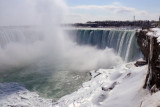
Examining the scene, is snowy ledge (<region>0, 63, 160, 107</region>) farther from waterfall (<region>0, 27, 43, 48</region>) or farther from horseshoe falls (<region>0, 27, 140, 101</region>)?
waterfall (<region>0, 27, 43, 48</region>)

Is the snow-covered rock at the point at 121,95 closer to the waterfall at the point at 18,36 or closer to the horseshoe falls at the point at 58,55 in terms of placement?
the horseshoe falls at the point at 58,55

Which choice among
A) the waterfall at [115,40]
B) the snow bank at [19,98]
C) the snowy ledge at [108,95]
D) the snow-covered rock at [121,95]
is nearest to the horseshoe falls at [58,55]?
the waterfall at [115,40]

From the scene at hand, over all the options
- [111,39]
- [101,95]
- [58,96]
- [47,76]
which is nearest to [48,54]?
[111,39]

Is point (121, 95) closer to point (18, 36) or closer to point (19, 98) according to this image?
point (19, 98)

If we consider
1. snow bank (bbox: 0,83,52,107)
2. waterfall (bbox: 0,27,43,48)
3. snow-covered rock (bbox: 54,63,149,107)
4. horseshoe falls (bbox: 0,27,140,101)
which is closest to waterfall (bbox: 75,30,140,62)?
horseshoe falls (bbox: 0,27,140,101)

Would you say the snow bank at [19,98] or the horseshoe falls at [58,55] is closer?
the snow bank at [19,98]

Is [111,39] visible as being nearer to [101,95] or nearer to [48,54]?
[48,54]
